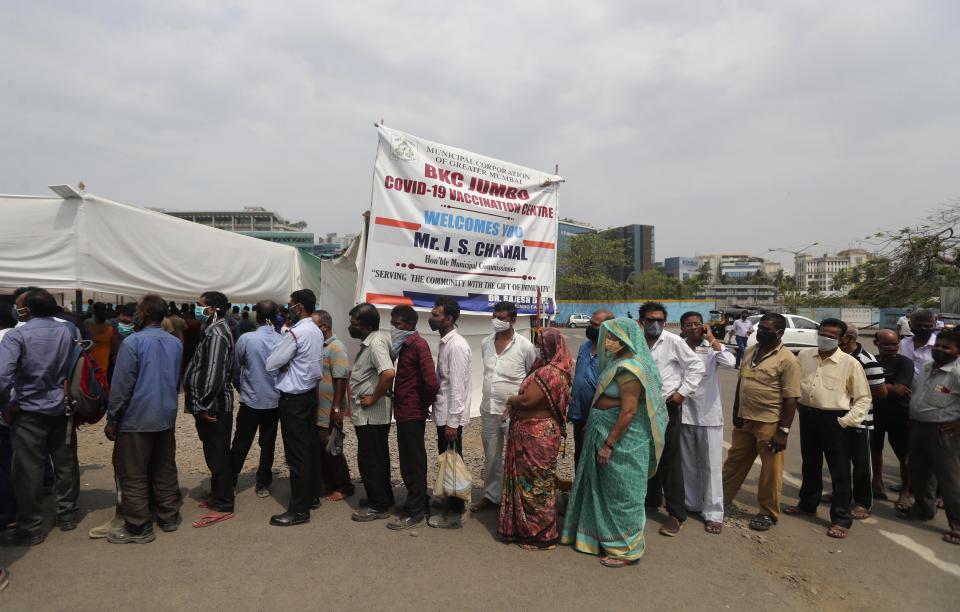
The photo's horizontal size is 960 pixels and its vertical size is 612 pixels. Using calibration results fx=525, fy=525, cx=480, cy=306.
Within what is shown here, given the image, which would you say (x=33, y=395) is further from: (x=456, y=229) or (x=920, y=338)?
(x=920, y=338)

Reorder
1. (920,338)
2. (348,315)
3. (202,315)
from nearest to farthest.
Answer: (920,338) < (348,315) < (202,315)

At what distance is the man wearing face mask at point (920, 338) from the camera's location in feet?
16.4

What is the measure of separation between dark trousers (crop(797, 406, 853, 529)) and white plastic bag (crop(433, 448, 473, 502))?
279 cm

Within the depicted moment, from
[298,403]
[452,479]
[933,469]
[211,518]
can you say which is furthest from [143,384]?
[933,469]

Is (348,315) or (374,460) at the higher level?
(348,315)

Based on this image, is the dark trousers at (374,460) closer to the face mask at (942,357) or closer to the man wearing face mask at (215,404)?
the man wearing face mask at (215,404)

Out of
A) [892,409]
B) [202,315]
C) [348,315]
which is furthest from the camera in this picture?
[202,315]

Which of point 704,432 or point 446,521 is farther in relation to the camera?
point 704,432

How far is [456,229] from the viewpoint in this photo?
6.62m

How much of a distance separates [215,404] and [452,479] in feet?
6.12

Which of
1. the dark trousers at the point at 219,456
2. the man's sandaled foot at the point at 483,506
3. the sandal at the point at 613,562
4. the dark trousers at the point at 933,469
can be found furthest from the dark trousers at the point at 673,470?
the dark trousers at the point at 219,456

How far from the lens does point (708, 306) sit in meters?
50.4

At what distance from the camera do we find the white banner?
6180 mm

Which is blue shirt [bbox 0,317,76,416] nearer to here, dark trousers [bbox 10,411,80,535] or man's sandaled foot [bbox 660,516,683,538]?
dark trousers [bbox 10,411,80,535]
